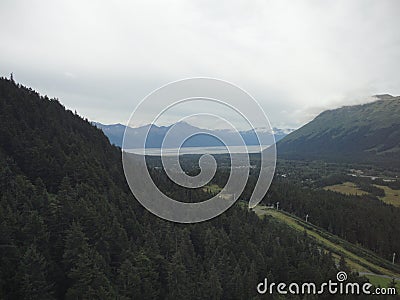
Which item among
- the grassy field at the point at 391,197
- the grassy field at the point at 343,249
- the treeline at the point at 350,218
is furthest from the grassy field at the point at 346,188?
the grassy field at the point at 343,249

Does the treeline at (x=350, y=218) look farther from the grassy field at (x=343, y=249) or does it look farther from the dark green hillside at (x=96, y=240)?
the dark green hillside at (x=96, y=240)

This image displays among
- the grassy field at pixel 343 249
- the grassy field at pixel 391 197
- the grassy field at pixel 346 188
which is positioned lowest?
the grassy field at pixel 343 249

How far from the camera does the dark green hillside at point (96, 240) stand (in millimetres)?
25562

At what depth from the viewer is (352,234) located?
7175 cm

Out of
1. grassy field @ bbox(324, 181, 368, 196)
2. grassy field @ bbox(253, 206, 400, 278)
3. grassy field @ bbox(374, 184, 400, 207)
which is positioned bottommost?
grassy field @ bbox(253, 206, 400, 278)

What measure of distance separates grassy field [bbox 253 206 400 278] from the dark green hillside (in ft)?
58.0

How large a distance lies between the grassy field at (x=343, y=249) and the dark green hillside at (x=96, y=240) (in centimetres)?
1768

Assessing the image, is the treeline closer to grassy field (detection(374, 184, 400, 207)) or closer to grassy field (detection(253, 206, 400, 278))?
grassy field (detection(253, 206, 400, 278))

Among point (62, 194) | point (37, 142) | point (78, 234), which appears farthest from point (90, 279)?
point (37, 142)

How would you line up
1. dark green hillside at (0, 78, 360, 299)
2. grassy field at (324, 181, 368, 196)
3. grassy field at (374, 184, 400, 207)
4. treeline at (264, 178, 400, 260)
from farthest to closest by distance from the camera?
1. grassy field at (324, 181, 368, 196)
2. grassy field at (374, 184, 400, 207)
3. treeline at (264, 178, 400, 260)
4. dark green hillside at (0, 78, 360, 299)

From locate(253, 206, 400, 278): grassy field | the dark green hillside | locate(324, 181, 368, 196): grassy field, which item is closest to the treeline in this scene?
locate(253, 206, 400, 278): grassy field

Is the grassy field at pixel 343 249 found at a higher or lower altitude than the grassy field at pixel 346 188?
lower

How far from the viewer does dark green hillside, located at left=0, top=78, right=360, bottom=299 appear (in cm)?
2556

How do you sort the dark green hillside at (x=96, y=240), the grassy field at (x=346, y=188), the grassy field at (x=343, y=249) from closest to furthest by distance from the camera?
the dark green hillside at (x=96, y=240) → the grassy field at (x=343, y=249) → the grassy field at (x=346, y=188)
